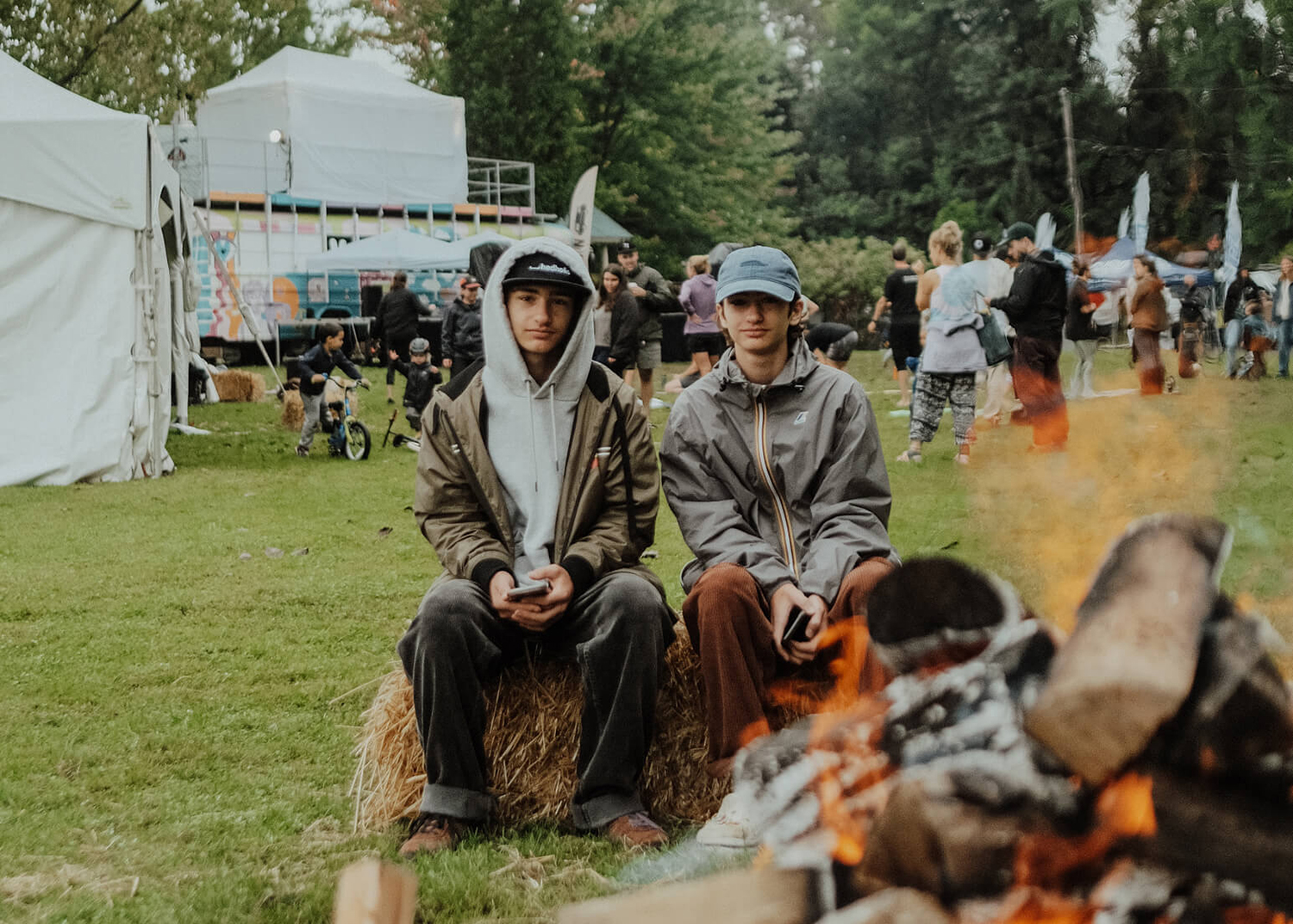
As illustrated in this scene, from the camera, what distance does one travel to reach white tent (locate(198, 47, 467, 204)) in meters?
30.3

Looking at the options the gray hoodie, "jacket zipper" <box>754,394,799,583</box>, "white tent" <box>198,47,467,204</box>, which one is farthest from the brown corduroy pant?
"white tent" <box>198,47,467,204</box>

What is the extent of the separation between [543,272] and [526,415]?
42 centimetres

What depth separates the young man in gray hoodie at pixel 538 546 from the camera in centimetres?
342

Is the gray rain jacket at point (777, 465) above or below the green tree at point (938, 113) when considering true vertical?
below

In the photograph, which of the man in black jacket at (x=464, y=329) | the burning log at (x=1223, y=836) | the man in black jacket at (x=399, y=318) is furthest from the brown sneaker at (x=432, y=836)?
the man in black jacket at (x=399, y=318)

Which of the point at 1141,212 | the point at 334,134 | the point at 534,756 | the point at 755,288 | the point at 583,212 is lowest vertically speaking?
the point at 534,756

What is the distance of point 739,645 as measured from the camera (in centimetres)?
336

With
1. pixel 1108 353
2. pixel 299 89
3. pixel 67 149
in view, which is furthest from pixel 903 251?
pixel 299 89

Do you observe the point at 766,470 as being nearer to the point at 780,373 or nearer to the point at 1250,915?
the point at 780,373

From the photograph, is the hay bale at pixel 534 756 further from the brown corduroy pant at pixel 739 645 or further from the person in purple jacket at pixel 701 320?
the person in purple jacket at pixel 701 320

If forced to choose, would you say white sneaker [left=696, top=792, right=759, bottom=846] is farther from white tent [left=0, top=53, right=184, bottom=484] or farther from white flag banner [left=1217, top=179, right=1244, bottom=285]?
white tent [left=0, top=53, right=184, bottom=484]

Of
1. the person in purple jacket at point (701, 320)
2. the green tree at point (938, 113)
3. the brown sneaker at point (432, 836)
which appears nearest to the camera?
the brown sneaker at point (432, 836)

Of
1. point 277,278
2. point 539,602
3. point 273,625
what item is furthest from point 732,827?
point 277,278

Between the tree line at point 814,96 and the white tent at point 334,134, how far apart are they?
214cm
